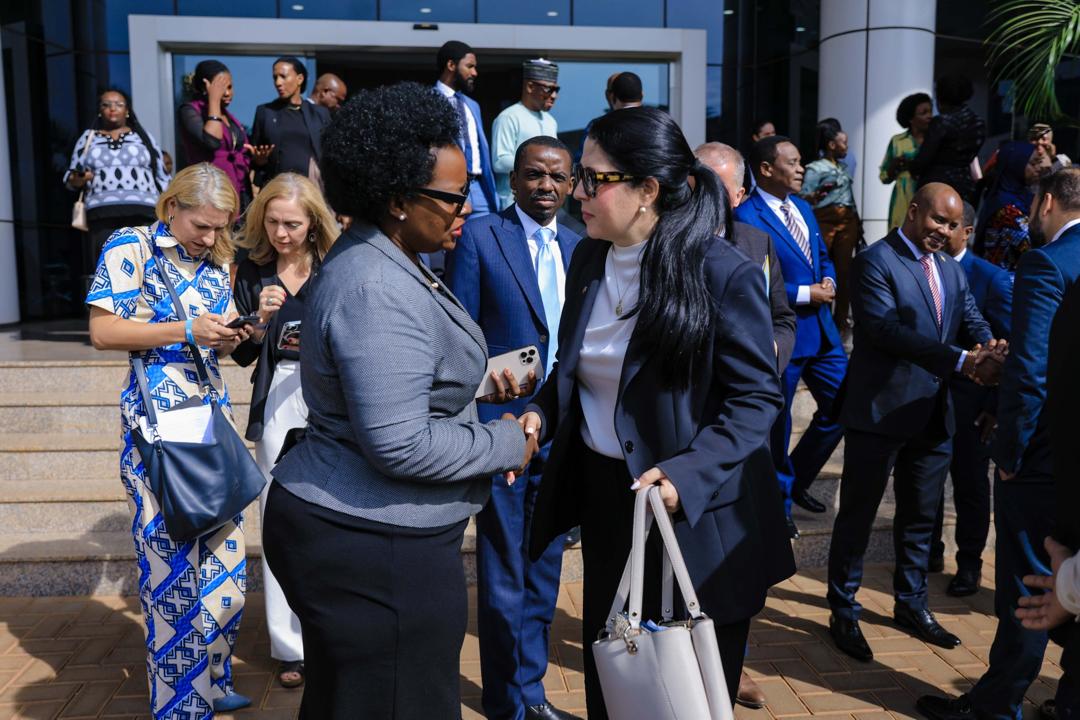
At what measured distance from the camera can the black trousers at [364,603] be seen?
2.05 m

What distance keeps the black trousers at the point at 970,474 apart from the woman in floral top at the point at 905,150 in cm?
328

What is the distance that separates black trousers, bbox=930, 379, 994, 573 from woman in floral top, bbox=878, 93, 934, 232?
10.8ft

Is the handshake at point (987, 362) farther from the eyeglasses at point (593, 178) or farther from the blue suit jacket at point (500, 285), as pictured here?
the eyeglasses at point (593, 178)

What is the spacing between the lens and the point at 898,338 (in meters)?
4.03

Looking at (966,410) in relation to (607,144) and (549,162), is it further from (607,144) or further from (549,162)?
(607,144)

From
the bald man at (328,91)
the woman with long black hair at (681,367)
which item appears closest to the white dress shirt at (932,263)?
the woman with long black hair at (681,367)

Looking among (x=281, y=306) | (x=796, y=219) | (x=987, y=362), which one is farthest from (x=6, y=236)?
(x=987, y=362)

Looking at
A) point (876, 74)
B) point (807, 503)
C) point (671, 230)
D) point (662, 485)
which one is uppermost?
point (876, 74)

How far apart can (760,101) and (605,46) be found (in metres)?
2.47

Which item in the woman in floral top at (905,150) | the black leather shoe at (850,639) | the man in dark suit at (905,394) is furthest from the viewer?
the woman in floral top at (905,150)

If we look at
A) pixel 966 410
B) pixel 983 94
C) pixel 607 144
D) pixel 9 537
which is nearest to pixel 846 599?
pixel 966 410

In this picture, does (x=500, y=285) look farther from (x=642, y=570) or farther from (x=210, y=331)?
(x=642, y=570)

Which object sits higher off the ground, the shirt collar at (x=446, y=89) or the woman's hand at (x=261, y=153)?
the shirt collar at (x=446, y=89)

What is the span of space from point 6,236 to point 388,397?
10709 millimetres
